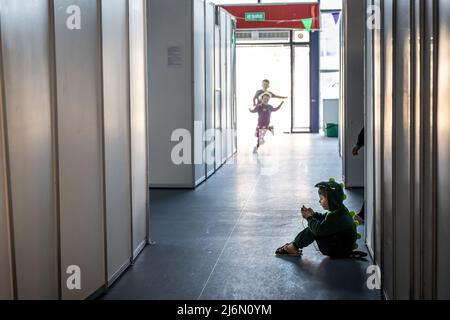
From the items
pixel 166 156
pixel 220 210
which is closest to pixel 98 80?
pixel 220 210

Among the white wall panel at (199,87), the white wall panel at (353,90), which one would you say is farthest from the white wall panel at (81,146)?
the white wall panel at (353,90)

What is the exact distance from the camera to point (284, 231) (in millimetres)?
5996

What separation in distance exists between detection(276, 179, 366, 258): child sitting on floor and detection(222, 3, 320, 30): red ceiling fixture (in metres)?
14.6

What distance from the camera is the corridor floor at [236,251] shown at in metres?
4.20

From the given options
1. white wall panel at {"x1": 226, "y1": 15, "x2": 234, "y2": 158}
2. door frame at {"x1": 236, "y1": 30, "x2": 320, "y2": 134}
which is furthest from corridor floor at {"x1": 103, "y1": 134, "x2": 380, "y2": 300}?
door frame at {"x1": 236, "y1": 30, "x2": 320, "y2": 134}

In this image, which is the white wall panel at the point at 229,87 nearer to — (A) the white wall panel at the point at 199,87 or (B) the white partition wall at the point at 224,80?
(B) the white partition wall at the point at 224,80

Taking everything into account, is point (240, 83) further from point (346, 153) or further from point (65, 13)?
point (65, 13)

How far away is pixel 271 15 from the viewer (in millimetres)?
19078

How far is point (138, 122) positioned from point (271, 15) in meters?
14.5

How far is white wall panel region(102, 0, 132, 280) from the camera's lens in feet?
14.0

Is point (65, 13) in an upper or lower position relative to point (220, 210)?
upper

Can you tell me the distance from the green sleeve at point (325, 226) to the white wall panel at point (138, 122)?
4.43 feet

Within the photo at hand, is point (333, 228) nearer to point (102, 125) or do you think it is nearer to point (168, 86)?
point (102, 125)
